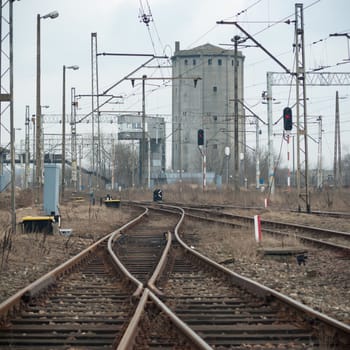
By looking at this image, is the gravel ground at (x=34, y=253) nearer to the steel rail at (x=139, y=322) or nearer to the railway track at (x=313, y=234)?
the steel rail at (x=139, y=322)

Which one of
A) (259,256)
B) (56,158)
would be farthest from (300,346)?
(56,158)

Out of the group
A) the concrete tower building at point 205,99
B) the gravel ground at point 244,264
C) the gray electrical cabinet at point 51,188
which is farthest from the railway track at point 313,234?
the concrete tower building at point 205,99

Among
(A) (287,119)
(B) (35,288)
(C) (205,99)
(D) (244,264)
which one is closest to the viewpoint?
(B) (35,288)

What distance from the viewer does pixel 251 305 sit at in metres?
8.98

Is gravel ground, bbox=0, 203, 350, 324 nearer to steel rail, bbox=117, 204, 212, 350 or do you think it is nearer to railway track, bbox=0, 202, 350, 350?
railway track, bbox=0, 202, 350, 350

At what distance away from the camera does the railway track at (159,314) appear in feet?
22.5

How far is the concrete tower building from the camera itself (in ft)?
319

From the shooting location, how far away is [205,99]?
100188 mm

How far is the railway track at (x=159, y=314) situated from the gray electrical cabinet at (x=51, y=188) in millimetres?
12695

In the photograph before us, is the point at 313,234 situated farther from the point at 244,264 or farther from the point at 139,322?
the point at 139,322

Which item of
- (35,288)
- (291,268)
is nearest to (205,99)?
(291,268)

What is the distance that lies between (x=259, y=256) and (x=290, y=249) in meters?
0.76

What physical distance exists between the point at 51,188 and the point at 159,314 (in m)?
18.2

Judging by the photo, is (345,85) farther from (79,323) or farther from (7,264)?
(79,323)
